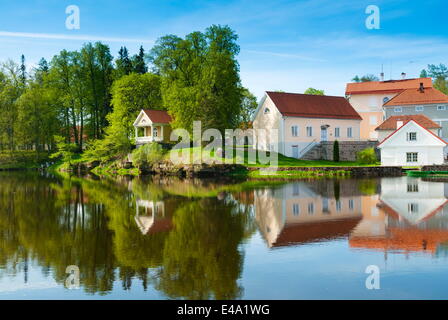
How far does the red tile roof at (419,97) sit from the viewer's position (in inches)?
2047

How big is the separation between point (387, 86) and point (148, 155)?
35.9m

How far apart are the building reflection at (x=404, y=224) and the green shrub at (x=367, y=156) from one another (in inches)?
893

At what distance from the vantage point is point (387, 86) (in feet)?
201

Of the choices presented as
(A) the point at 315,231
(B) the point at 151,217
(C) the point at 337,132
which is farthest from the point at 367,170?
(A) the point at 315,231

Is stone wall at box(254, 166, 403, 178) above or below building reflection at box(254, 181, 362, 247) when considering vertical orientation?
above

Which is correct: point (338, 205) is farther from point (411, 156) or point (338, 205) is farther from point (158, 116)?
point (158, 116)

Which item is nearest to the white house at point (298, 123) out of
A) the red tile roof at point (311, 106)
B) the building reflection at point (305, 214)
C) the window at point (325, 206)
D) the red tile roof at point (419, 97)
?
the red tile roof at point (311, 106)

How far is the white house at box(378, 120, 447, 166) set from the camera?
39719mm

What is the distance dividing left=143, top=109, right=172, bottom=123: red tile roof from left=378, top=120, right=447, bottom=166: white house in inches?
980

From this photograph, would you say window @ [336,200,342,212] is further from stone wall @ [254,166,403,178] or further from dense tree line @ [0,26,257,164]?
dense tree line @ [0,26,257,164]

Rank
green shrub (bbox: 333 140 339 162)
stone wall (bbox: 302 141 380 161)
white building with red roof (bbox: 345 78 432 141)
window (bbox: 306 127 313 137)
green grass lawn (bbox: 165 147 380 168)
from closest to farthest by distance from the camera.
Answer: green grass lawn (bbox: 165 147 380 168) → green shrub (bbox: 333 140 339 162) → stone wall (bbox: 302 141 380 161) → window (bbox: 306 127 313 137) → white building with red roof (bbox: 345 78 432 141)

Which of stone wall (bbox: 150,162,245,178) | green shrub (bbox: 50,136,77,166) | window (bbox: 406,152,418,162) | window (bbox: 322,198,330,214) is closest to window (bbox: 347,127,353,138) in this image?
window (bbox: 406,152,418,162)
